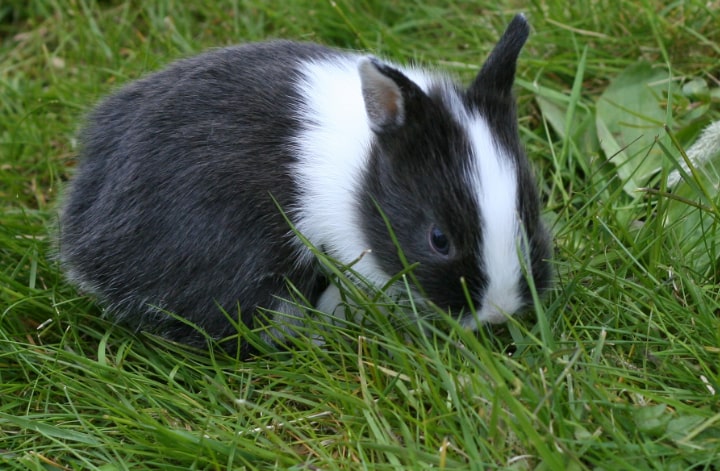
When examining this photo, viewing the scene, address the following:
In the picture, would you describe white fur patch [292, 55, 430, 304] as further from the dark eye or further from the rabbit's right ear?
the dark eye

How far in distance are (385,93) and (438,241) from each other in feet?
2.34

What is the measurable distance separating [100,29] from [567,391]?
16.1 ft

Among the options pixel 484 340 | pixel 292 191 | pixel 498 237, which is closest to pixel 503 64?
pixel 498 237

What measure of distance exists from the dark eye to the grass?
38 centimetres

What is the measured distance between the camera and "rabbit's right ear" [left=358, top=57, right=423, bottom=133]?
4023mm

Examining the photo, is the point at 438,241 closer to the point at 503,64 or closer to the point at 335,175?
the point at 335,175

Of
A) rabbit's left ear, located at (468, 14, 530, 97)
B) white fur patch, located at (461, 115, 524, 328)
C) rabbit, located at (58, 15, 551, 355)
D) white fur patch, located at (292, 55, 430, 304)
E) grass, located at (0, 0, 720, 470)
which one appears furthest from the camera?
white fur patch, located at (292, 55, 430, 304)

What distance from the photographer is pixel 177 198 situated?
4.52 metres

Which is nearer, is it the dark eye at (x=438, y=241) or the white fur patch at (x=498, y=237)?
the white fur patch at (x=498, y=237)

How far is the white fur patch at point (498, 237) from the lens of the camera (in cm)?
392

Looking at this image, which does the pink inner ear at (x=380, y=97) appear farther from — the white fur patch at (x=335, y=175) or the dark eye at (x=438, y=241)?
the dark eye at (x=438, y=241)

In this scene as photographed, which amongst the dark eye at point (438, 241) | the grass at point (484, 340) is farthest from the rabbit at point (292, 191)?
the grass at point (484, 340)

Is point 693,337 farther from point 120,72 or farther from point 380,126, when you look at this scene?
point 120,72

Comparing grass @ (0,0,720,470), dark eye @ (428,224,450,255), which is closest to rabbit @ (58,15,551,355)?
dark eye @ (428,224,450,255)
